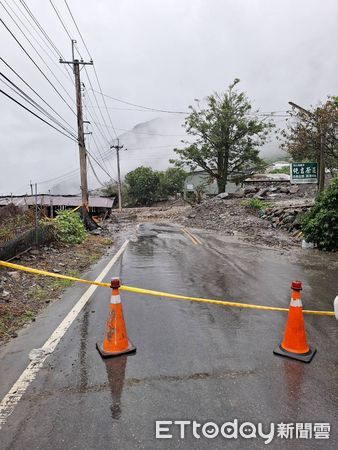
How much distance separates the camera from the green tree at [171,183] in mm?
60281

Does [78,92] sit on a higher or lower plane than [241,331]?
higher

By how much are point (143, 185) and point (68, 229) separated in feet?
155

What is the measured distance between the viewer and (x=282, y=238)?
52.5ft

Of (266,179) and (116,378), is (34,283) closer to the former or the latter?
(116,378)

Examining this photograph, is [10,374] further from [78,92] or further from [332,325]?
[78,92]

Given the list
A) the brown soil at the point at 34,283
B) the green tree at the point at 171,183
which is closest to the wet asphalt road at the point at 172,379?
the brown soil at the point at 34,283

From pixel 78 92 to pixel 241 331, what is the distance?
1955cm

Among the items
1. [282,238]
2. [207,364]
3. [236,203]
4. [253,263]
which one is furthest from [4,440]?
[236,203]

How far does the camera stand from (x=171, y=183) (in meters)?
60.4

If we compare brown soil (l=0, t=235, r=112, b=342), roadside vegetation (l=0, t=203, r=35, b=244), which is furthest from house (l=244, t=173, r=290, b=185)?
roadside vegetation (l=0, t=203, r=35, b=244)

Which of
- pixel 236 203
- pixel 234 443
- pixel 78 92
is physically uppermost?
pixel 78 92

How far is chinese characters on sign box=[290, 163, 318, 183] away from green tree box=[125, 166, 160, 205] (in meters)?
44.6

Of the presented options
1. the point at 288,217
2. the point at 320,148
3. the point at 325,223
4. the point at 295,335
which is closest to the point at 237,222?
the point at 288,217

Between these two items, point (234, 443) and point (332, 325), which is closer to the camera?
point (234, 443)
